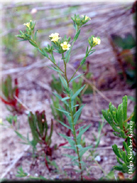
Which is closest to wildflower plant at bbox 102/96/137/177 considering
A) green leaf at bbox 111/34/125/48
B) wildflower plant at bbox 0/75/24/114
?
wildflower plant at bbox 0/75/24/114

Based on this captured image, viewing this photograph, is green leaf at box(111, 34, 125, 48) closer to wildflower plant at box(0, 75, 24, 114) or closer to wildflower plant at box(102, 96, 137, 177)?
wildflower plant at box(0, 75, 24, 114)

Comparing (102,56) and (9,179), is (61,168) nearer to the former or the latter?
(9,179)

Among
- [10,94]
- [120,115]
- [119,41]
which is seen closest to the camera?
[120,115]

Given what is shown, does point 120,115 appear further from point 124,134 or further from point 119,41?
point 119,41

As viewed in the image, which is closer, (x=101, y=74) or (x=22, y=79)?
(x=101, y=74)

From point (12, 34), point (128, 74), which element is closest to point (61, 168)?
point (128, 74)

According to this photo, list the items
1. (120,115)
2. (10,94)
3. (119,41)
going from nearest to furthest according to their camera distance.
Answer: (120,115) < (10,94) < (119,41)

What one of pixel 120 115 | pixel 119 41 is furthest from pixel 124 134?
pixel 119 41

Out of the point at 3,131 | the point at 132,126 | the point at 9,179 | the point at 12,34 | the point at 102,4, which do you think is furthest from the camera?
the point at 12,34

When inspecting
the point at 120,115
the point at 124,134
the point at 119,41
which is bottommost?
the point at 124,134

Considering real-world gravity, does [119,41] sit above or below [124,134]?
above

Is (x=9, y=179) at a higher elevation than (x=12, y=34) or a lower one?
lower
